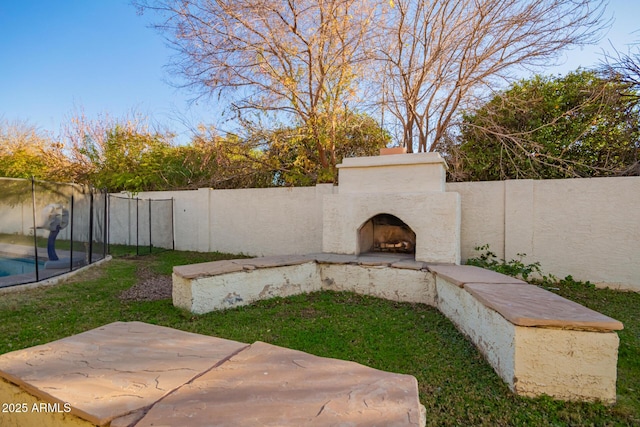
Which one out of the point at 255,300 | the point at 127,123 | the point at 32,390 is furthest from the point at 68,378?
the point at 127,123

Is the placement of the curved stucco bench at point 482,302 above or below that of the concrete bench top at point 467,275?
below

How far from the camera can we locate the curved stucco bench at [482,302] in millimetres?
2271

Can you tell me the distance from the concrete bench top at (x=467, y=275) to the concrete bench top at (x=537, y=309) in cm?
26

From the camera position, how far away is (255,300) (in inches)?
177

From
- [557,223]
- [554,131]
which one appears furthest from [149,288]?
[554,131]

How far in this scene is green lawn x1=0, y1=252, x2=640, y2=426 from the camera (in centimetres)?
221

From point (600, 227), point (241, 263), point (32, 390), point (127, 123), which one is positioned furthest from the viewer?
point (127, 123)

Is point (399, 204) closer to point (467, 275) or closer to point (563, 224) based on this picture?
Result: point (467, 275)

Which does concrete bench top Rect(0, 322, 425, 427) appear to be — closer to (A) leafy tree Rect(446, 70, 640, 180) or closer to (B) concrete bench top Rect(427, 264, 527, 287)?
(B) concrete bench top Rect(427, 264, 527, 287)

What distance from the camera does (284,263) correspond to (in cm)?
473

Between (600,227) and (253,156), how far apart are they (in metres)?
7.68

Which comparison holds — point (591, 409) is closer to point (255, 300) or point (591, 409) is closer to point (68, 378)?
point (68, 378)

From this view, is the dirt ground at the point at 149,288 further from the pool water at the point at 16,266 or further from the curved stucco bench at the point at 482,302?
the pool water at the point at 16,266

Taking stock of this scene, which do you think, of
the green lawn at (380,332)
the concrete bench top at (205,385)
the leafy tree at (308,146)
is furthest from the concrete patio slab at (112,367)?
the leafy tree at (308,146)
